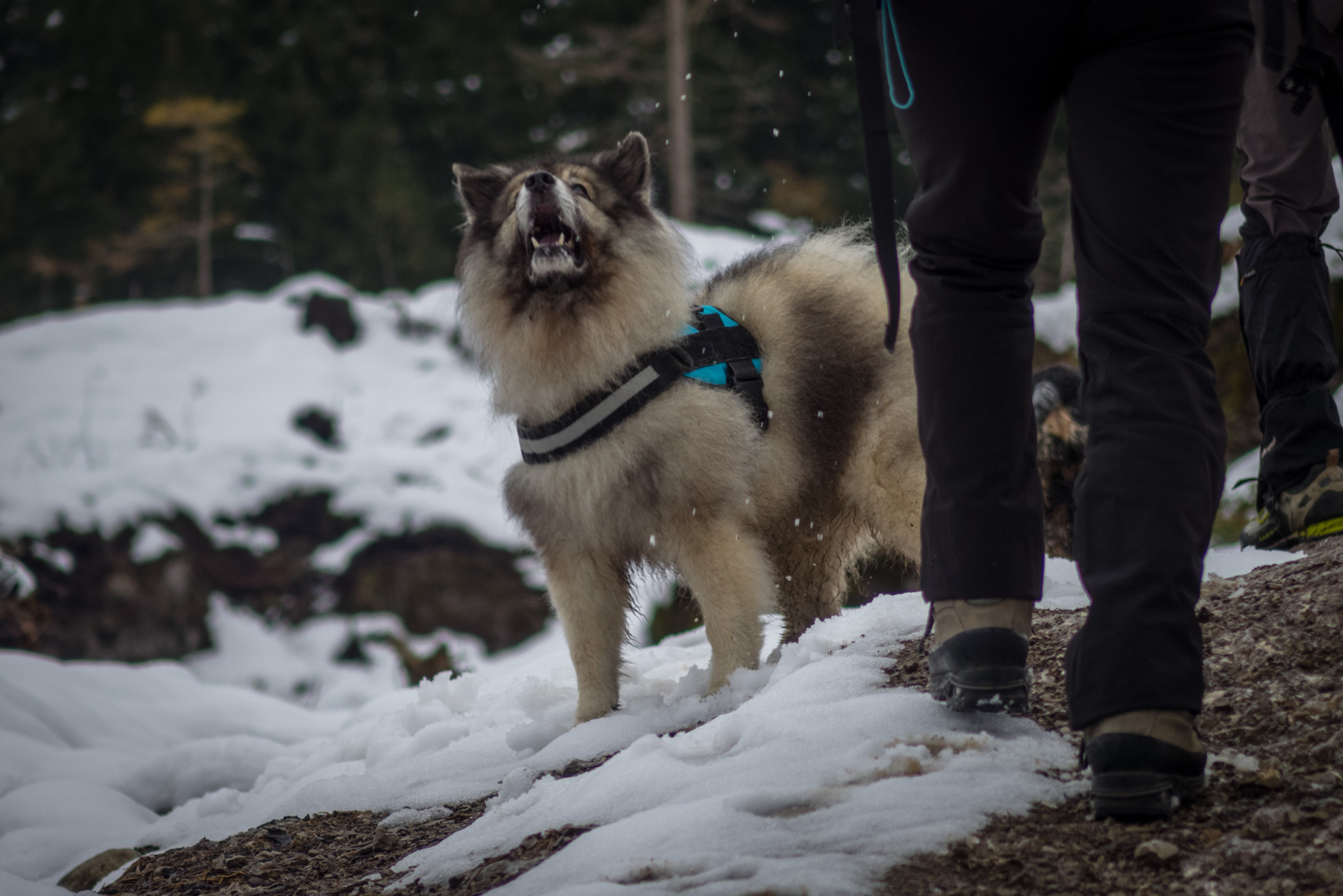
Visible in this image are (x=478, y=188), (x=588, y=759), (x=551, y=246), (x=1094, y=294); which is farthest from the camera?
(x=478, y=188)

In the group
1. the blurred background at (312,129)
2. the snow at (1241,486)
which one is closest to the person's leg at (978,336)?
the snow at (1241,486)

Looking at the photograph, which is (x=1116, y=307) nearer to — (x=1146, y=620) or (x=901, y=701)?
(x=1146, y=620)

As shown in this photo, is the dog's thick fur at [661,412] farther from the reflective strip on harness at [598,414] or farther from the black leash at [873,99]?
the black leash at [873,99]

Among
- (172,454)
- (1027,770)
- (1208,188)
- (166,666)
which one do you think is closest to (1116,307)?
(1208,188)

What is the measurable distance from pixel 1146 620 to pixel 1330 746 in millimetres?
479

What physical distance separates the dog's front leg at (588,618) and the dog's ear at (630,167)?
4.48 ft

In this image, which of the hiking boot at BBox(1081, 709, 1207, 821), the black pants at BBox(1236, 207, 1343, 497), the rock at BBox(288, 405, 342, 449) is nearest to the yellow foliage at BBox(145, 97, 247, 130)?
the rock at BBox(288, 405, 342, 449)

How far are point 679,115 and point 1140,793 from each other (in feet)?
52.1

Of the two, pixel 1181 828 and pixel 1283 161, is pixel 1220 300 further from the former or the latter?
pixel 1181 828

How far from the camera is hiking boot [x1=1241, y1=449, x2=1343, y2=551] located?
115 inches

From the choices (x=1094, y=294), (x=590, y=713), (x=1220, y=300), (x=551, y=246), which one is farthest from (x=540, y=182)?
(x=1220, y=300)

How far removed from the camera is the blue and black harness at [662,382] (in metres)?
3.09

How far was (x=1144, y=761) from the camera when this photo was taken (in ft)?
5.07

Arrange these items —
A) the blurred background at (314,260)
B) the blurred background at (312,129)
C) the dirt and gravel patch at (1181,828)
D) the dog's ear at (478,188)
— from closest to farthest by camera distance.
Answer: the dirt and gravel patch at (1181,828)
the dog's ear at (478,188)
the blurred background at (314,260)
the blurred background at (312,129)
